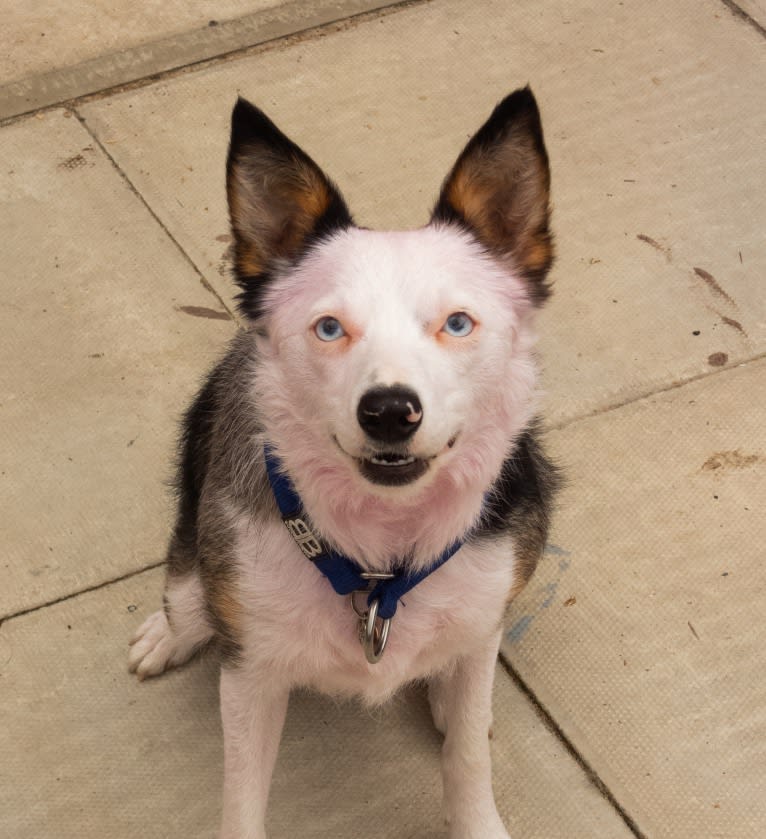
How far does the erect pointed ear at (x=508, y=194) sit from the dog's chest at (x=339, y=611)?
0.71 m

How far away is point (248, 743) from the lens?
336 centimetres

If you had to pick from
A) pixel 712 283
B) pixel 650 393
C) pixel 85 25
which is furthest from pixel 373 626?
pixel 85 25

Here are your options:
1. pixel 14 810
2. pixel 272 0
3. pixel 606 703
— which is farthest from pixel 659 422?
pixel 272 0

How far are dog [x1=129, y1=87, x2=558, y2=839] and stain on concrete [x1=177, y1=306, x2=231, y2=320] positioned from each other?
153 centimetres

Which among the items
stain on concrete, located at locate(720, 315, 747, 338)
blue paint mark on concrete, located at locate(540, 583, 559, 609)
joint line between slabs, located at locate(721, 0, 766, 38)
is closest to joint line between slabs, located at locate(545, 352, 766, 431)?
stain on concrete, located at locate(720, 315, 747, 338)

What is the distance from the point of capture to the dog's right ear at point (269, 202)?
2.94 meters

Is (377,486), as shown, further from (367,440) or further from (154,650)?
(154,650)

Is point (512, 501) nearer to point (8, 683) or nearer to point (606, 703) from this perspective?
point (606, 703)

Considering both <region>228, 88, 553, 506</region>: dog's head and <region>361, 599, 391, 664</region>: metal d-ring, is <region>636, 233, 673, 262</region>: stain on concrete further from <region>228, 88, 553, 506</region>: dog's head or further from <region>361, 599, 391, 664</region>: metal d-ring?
<region>361, 599, 391, 664</region>: metal d-ring

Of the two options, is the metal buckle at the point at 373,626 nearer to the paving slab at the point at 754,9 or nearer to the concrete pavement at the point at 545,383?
the concrete pavement at the point at 545,383

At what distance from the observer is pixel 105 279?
16.8 ft

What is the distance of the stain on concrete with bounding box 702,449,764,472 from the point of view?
4.51 m

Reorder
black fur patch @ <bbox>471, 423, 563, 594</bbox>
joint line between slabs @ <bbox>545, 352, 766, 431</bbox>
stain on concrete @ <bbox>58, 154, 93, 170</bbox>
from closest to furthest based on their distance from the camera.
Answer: black fur patch @ <bbox>471, 423, 563, 594</bbox> → joint line between slabs @ <bbox>545, 352, 766, 431</bbox> → stain on concrete @ <bbox>58, 154, 93, 170</bbox>

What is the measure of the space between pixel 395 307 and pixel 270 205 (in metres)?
0.49
